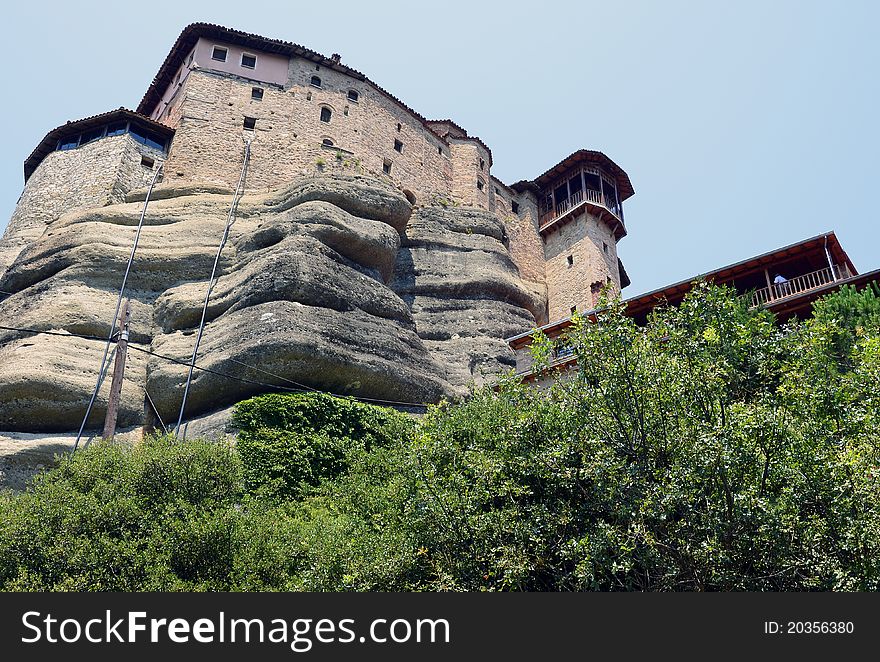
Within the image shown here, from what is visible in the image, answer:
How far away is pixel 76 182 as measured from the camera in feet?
105

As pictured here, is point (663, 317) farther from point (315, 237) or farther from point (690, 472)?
point (315, 237)

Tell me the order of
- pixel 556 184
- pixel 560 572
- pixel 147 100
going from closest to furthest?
pixel 560 572 < pixel 147 100 < pixel 556 184

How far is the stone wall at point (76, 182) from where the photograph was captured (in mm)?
30750

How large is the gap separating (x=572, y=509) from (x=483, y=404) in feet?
11.7

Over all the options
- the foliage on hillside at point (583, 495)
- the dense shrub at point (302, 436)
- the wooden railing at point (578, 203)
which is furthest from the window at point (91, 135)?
the foliage on hillside at point (583, 495)

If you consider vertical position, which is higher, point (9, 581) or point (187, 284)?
Answer: point (187, 284)

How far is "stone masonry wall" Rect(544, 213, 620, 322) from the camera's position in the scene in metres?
38.0

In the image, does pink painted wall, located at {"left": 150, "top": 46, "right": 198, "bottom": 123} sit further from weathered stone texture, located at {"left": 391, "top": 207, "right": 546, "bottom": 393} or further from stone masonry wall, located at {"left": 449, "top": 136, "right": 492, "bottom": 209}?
stone masonry wall, located at {"left": 449, "top": 136, "right": 492, "bottom": 209}

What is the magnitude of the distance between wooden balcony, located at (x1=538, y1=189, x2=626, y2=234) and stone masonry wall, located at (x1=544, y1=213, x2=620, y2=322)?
0.48 metres

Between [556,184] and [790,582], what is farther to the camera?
[556,184]

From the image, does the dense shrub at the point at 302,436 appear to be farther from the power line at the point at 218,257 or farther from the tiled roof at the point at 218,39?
the tiled roof at the point at 218,39

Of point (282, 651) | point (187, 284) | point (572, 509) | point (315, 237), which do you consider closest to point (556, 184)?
point (315, 237)

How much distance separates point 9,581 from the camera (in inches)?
487

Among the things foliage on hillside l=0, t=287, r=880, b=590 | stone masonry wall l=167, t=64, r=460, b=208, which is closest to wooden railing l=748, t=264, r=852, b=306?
foliage on hillside l=0, t=287, r=880, b=590
